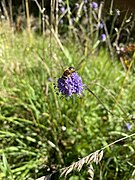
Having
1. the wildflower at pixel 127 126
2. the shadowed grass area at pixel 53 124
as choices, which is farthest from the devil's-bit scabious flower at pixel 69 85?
the wildflower at pixel 127 126

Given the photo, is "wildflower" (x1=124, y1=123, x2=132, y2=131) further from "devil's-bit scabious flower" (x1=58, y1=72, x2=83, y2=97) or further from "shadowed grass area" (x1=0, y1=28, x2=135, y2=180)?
"devil's-bit scabious flower" (x1=58, y1=72, x2=83, y2=97)

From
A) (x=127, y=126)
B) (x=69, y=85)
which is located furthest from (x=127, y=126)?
(x=69, y=85)

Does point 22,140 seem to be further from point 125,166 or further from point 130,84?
point 130,84

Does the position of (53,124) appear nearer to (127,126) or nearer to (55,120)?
(55,120)

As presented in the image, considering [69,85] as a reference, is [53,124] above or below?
above

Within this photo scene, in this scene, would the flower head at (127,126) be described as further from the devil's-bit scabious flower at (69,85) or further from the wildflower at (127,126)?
the devil's-bit scabious flower at (69,85)

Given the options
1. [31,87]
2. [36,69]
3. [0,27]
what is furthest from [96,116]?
[0,27]

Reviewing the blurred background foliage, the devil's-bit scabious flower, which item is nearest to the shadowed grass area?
the blurred background foliage

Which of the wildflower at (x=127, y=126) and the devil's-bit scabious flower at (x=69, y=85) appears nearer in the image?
the devil's-bit scabious flower at (x=69, y=85)

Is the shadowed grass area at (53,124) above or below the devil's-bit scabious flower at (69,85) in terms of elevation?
above

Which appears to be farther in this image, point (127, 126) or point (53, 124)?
point (53, 124)
